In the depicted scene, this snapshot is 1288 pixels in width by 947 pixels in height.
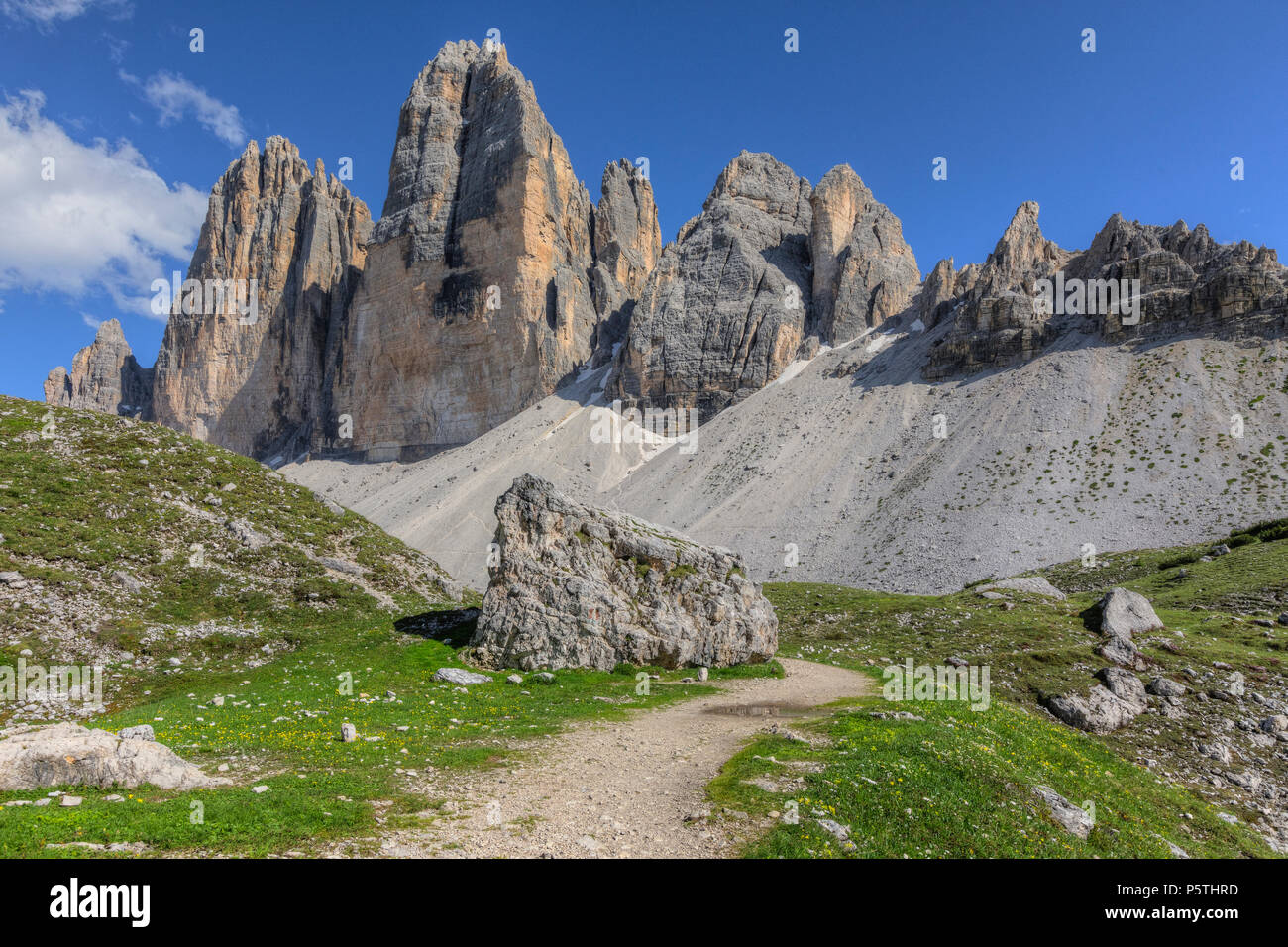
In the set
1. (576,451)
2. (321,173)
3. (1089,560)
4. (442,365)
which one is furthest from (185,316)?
(1089,560)

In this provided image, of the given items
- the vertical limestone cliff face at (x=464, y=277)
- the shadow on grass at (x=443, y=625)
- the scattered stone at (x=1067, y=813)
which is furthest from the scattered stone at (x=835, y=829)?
the vertical limestone cliff face at (x=464, y=277)

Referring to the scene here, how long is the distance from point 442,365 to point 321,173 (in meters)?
69.8

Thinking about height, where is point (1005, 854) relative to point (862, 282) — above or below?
below

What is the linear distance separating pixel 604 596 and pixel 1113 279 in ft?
302

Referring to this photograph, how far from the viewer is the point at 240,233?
157 meters

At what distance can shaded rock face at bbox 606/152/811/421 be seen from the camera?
379 feet

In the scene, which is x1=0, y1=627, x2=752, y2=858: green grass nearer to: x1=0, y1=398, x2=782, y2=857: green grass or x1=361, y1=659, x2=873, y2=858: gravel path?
x1=0, y1=398, x2=782, y2=857: green grass

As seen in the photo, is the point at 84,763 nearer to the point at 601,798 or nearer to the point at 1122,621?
the point at 601,798

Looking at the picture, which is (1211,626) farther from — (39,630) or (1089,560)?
(39,630)

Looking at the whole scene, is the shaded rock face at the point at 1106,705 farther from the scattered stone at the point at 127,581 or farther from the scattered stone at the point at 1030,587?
the scattered stone at the point at 127,581

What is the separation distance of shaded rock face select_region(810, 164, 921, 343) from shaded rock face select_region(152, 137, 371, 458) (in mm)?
104893

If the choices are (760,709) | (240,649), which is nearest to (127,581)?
(240,649)

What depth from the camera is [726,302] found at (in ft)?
398

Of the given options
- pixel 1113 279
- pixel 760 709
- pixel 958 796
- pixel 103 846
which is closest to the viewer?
pixel 103 846
